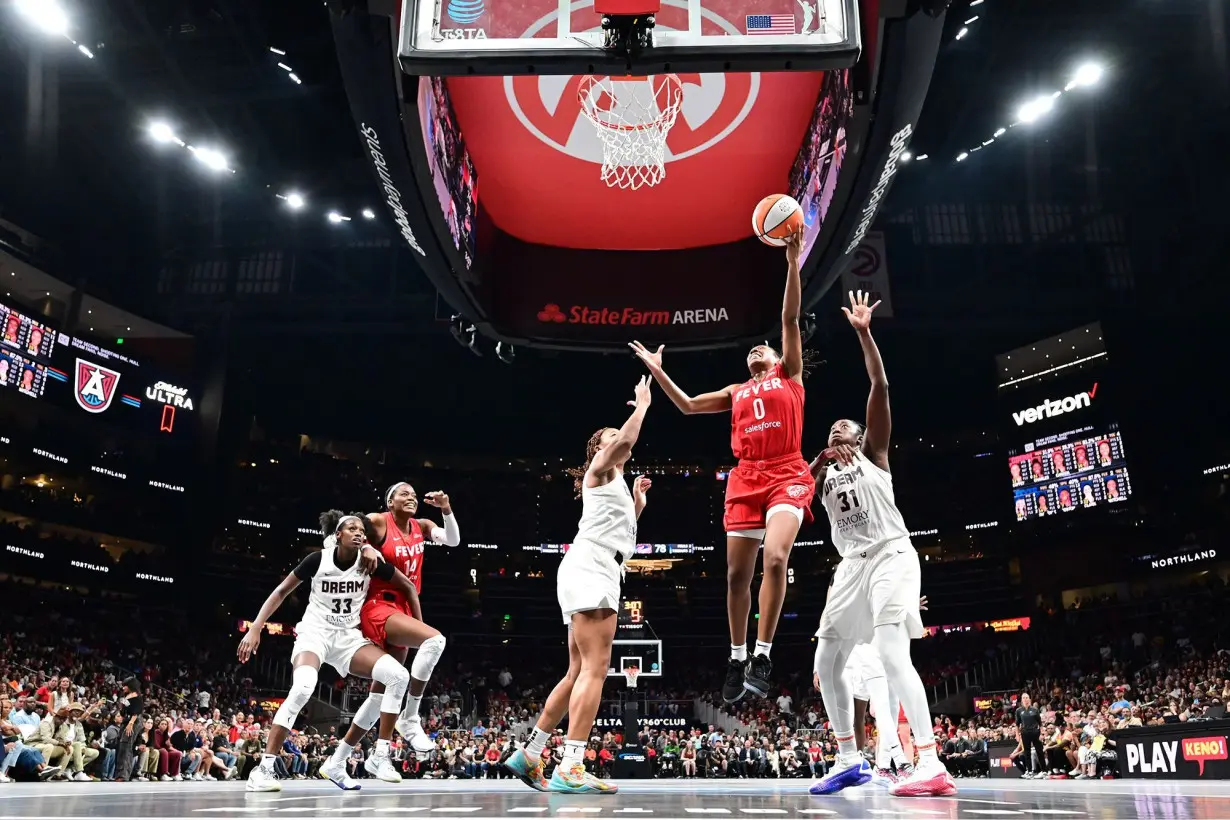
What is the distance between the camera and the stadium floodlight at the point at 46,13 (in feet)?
34.2

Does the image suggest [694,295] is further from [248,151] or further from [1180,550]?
[1180,550]

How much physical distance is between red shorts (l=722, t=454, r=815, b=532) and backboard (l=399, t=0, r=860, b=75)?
92.5 inches

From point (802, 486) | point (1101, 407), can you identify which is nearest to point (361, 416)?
point (1101, 407)

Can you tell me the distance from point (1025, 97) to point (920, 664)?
72.1 feet

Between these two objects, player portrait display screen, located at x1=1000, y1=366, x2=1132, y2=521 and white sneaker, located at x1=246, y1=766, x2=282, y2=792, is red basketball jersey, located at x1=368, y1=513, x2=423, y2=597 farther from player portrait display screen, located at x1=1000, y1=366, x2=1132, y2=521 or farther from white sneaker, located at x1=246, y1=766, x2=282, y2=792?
player portrait display screen, located at x1=1000, y1=366, x2=1132, y2=521

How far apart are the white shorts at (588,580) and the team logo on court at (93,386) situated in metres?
23.4

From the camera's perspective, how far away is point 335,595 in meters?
7.07

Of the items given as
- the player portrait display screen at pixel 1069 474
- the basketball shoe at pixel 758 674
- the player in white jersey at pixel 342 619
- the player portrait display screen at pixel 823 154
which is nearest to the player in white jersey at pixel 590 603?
the basketball shoe at pixel 758 674

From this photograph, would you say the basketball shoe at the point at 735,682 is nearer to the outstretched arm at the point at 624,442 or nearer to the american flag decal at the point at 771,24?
the outstretched arm at the point at 624,442

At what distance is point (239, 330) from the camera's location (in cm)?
2730

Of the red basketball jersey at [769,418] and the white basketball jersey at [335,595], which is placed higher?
the red basketball jersey at [769,418]

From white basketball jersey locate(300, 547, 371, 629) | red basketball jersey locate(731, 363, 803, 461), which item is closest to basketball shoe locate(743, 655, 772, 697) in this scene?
red basketball jersey locate(731, 363, 803, 461)

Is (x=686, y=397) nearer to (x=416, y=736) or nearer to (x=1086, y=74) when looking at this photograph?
(x=416, y=736)

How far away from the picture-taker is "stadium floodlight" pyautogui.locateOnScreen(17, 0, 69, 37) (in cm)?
1041
